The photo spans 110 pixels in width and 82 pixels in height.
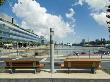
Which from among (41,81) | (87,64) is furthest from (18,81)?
(87,64)

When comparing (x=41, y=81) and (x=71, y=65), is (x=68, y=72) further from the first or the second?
(x=41, y=81)

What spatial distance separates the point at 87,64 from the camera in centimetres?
1791

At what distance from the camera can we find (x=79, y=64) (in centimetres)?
1792

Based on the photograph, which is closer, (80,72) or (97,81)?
(97,81)

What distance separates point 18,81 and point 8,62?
3.38 metres

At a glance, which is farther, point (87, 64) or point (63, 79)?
point (87, 64)

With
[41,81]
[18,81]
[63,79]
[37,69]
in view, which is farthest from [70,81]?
[37,69]

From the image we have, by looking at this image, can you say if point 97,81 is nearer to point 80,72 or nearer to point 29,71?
point 80,72

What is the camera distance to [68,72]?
1795 cm

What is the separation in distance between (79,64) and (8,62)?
412cm

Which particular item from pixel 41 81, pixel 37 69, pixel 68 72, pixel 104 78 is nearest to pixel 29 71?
pixel 37 69

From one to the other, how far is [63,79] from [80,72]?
296 centimetres

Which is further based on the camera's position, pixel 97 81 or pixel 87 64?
pixel 87 64

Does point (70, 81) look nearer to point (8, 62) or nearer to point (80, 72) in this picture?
point (80, 72)
